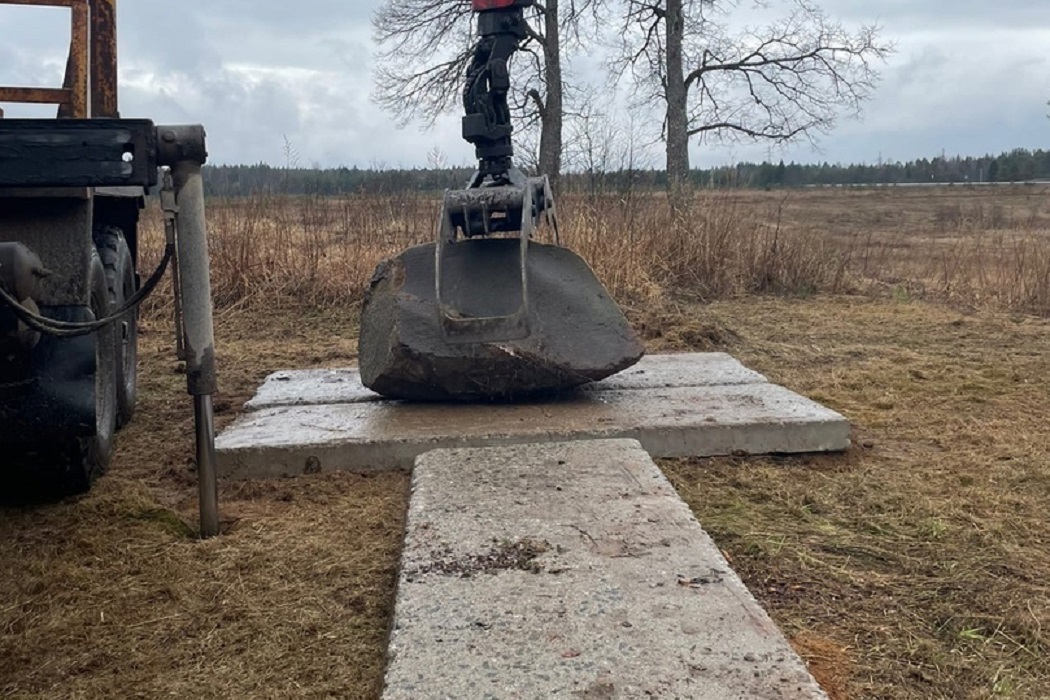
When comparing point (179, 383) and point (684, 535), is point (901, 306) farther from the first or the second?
point (684, 535)

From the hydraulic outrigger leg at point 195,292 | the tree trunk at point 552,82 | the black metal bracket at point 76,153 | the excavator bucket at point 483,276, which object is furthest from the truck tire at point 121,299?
the tree trunk at point 552,82

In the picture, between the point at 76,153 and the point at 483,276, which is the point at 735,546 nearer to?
the point at 483,276

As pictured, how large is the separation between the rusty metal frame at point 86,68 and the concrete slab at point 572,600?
1.77 meters

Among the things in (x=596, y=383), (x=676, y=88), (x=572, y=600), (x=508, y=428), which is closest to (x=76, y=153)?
(x=572, y=600)

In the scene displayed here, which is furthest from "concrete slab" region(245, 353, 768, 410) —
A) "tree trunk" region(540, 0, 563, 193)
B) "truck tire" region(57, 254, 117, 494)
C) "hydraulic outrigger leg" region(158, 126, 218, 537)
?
"tree trunk" region(540, 0, 563, 193)

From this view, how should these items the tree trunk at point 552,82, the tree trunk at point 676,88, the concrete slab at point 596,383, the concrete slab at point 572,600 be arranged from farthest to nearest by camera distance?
1. the tree trunk at point 552,82
2. the tree trunk at point 676,88
3. the concrete slab at point 596,383
4. the concrete slab at point 572,600

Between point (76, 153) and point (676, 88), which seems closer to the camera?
point (76, 153)

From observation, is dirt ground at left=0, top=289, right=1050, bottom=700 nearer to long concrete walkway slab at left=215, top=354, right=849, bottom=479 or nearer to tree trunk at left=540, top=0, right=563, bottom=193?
long concrete walkway slab at left=215, top=354, right=849, bottom=479

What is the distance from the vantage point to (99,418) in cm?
326

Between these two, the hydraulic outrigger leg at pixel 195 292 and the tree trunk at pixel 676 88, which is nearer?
the hydraulic outrigger leg at pixel 195 292

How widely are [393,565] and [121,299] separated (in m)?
1.99

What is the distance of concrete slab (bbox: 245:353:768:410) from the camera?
15.2 ft

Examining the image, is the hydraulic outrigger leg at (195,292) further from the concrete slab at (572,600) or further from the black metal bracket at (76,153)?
the concrete slab at (572,600)

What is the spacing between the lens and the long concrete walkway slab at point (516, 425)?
3797mm
